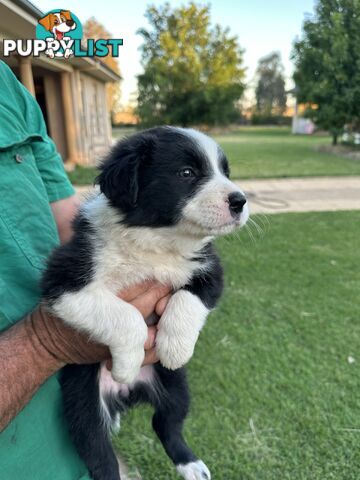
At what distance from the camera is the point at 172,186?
158cm

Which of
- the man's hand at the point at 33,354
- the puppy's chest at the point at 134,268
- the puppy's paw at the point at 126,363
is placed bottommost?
the puppy's paw at the point at 126,363

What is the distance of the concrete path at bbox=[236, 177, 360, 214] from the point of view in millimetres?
8398

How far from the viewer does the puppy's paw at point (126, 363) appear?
5.00 feet

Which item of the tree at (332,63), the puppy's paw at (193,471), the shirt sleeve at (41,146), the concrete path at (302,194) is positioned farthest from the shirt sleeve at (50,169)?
the tree at (332,63)

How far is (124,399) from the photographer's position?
1919 millimetres

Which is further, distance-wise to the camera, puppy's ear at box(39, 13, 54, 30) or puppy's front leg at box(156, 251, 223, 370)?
puppy's ear at box(39, 13, 54, 30)

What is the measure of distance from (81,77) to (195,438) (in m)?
14.2

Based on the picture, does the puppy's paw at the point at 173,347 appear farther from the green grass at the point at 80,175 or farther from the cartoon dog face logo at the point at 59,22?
the green grass at the point at 80,175

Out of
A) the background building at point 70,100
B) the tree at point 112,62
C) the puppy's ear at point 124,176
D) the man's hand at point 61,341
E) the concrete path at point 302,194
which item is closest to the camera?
the man's hand at point 61,341

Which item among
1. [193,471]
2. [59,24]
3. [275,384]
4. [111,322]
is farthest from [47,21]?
[193,471]

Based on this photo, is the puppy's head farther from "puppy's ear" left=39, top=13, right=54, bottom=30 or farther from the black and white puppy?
"puppy's ear" left=39, top=13, right=54, bottom=30

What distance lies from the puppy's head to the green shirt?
0.95ft

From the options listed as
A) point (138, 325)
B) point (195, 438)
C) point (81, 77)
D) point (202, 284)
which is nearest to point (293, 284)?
point (195, 438)

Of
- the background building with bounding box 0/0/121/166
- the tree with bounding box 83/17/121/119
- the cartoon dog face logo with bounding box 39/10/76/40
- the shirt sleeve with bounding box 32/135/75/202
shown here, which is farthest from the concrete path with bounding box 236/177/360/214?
the tree with bounding box 83/17/121/119
